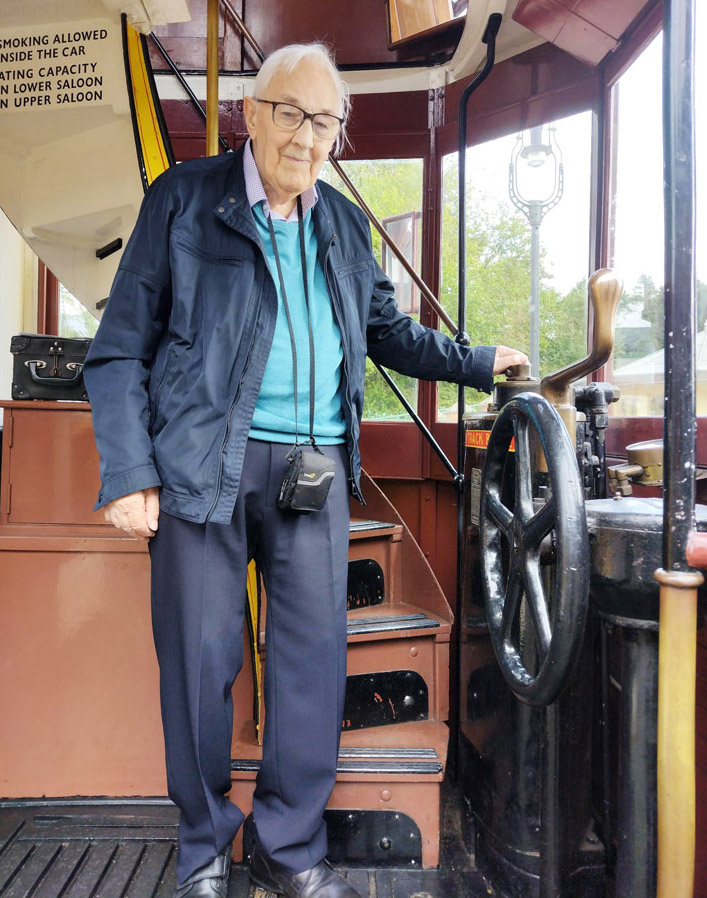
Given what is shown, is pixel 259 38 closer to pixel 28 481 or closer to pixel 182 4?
pixel 182 4

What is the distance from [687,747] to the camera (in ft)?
2.53

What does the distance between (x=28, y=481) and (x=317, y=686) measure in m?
1.04

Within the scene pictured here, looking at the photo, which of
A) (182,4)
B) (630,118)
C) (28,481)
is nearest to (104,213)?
(182,4)

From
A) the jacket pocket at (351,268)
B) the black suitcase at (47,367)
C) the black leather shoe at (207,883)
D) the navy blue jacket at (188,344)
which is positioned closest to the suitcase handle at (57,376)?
the black suitcase at (47,367)

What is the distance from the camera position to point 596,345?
1.34m

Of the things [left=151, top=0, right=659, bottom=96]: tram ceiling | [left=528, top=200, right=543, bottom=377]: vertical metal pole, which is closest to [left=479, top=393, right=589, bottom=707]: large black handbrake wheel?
[left=528, top=200, right=543, bottom=377]: vertical metal pole

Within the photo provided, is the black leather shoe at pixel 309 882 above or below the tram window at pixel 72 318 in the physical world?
below

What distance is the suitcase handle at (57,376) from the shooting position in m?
2.02

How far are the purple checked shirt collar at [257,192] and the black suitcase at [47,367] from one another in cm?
85

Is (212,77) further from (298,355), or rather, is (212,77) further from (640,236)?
(640,236)

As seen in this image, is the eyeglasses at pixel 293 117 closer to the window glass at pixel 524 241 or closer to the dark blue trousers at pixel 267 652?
the dark blue trousers at pixel 267 652

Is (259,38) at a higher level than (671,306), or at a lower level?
higher

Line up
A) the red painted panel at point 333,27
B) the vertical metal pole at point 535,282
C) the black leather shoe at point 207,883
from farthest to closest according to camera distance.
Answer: the red painted panel at point 333,27 → the vertical metal pole at point 535,282 → the black leather shoe at point 207,883

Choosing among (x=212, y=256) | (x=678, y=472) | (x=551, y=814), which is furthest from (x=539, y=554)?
(x=212, y=256)
